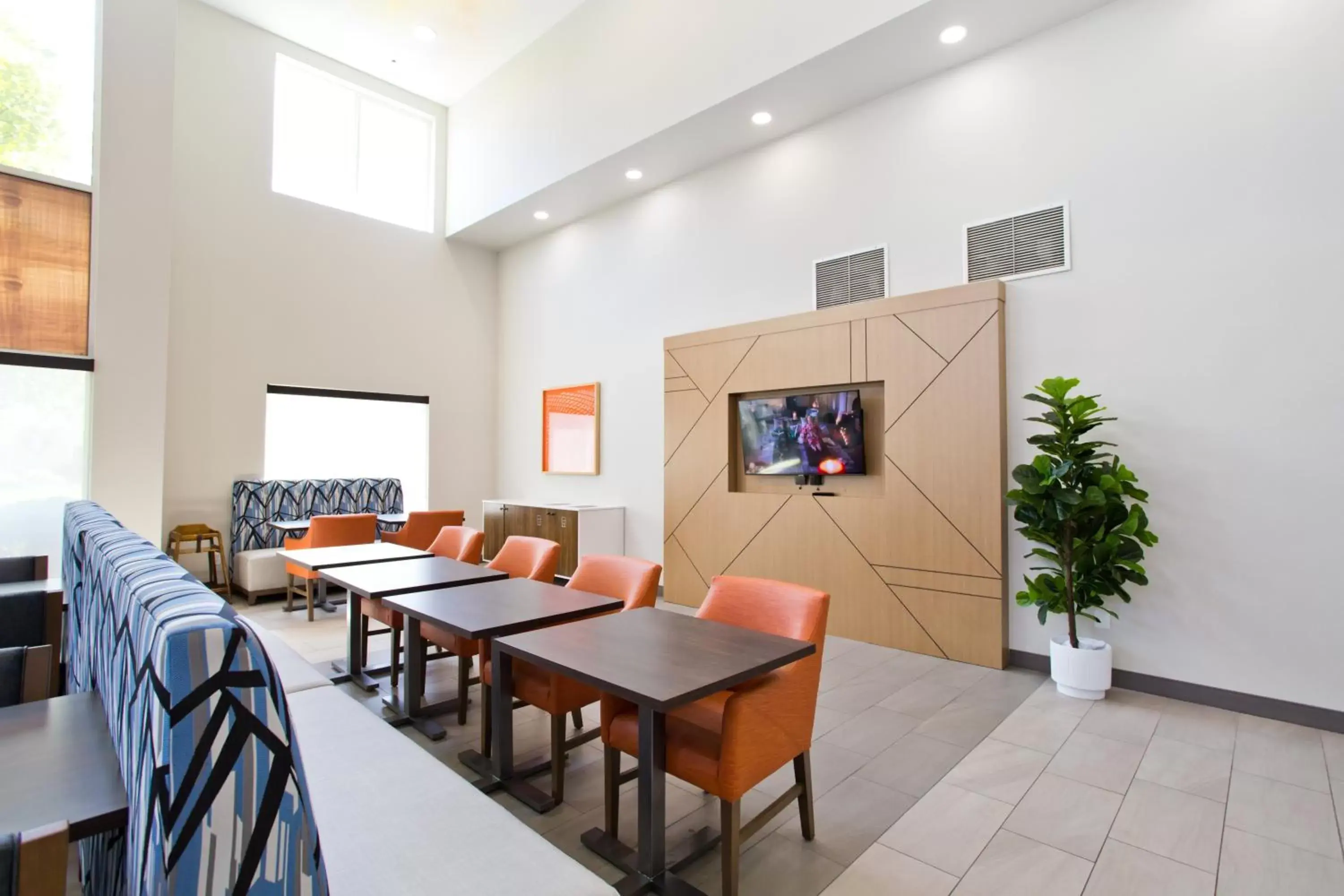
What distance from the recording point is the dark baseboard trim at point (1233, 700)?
3.40 m

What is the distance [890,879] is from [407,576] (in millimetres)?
2592

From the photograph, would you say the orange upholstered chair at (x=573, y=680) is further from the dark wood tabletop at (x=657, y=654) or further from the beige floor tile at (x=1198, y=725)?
the beige floor tile at (x=1198, y=725)

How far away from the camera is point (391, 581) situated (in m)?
3.29

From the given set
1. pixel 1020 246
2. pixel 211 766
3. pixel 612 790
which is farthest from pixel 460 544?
pixel 1020 246

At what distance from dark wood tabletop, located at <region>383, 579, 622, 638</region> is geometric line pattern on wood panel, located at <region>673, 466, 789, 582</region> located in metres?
2.68

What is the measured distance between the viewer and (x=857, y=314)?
511cm

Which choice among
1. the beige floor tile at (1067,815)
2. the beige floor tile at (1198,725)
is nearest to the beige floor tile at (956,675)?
the beige floor tile at (1198,725)

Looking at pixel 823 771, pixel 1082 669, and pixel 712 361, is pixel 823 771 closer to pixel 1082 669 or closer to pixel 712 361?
pixel 1082 669

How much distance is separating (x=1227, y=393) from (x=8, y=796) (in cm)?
521

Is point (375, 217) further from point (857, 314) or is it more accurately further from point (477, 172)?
point (857, 314)

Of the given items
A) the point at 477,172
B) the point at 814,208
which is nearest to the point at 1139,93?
the point at 814,208

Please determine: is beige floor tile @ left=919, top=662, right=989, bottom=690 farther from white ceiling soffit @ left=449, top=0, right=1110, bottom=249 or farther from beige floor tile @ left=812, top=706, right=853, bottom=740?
white ceiling soffit @ left=449, top=0, right=1110, bottom=249

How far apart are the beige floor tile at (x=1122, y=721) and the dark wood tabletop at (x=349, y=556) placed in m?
3.97

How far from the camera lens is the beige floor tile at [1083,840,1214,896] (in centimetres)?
210
